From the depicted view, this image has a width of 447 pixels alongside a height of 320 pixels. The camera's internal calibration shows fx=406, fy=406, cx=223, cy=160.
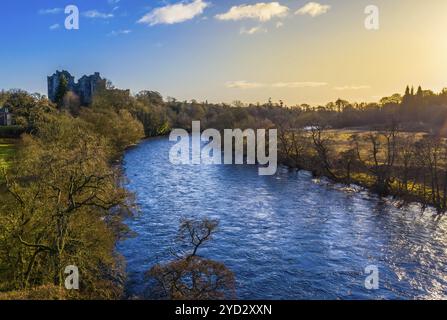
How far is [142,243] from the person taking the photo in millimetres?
31969

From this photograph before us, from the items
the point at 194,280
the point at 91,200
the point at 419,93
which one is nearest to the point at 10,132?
the point at 91,200

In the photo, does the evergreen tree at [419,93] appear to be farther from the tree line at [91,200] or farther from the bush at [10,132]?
the bush at [10,132]

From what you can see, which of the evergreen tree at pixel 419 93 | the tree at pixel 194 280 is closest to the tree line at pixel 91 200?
the tree at pixel 194 280

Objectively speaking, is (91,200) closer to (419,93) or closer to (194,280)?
(194,280)

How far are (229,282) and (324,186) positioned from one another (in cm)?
3746

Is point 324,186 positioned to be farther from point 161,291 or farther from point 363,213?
point 161,291

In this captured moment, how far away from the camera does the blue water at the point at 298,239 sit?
24.9 metres

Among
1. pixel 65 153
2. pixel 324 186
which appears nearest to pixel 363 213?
pixel 324 186

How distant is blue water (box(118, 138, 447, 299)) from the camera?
24922 millimetres

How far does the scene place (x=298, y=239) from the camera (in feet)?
109

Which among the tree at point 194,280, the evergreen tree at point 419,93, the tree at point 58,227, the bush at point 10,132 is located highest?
the evergreen tree at point 419,93

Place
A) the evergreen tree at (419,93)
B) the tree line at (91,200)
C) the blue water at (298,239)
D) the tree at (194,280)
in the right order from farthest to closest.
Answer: the evergreen tree at (419,93) → the blue water at (298,239) → the tree line at (91,200) → the tree at (194,280)

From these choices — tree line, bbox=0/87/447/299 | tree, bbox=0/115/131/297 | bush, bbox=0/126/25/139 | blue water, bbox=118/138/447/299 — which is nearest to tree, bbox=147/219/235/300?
tree line, bbox=0/87/447/299
